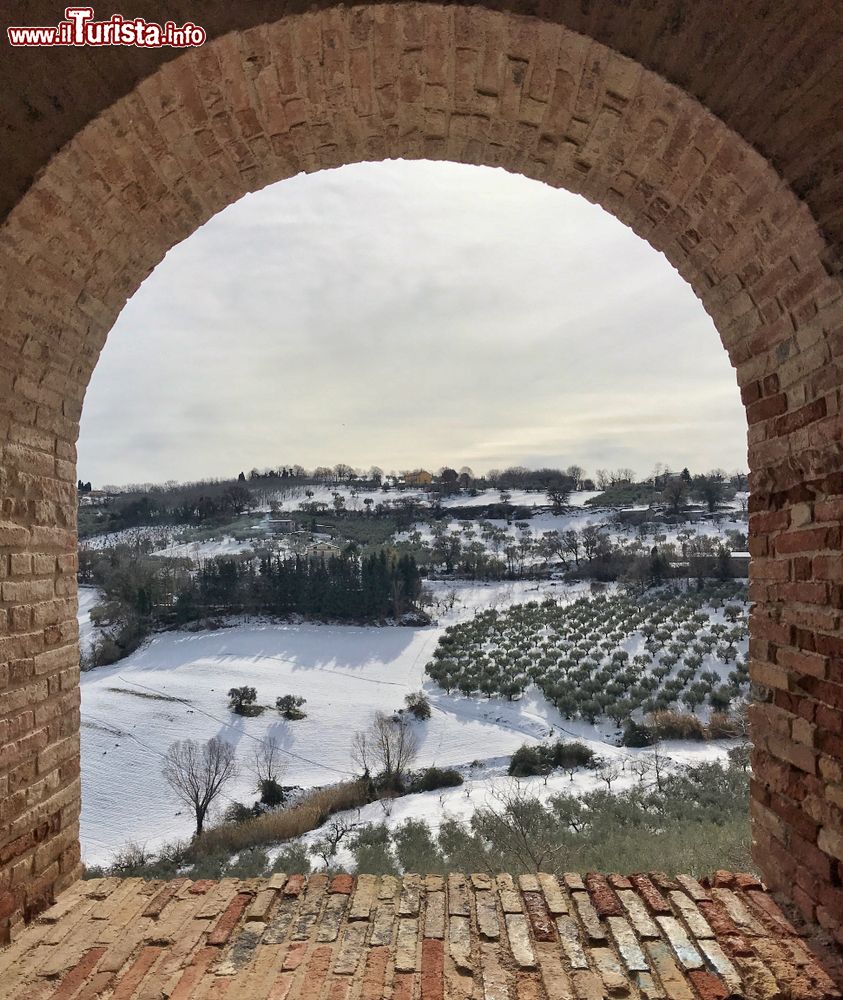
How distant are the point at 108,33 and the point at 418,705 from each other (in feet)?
59.5

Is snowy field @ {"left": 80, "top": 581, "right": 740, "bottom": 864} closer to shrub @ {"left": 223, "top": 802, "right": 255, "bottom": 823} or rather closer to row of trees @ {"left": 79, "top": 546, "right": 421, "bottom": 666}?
shrub @ {"left": 223, "top": 802, "right": 255, "bottom": 823}

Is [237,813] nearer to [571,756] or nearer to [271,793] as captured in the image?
[271,793]

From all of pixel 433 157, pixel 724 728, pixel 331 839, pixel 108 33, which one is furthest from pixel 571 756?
pixel 108 33

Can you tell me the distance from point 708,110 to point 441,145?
111 cm

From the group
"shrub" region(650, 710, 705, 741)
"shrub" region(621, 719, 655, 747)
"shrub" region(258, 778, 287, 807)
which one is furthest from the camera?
"shrub" region(650, 710, 705, 741)

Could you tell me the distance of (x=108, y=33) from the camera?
210 cm

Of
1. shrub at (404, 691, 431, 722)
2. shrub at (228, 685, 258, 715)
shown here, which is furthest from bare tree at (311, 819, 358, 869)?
shrub at (228, 685, 258, 715)

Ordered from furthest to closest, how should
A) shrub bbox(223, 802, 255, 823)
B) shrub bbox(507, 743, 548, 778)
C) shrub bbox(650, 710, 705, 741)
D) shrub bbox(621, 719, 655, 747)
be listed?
1. shrub bbox(650, 710, 705, 741)
2. shrub bbox(621, 719, 655, 747)
3. shrub bbox(507, 743, 548, 778)
4. shrub bbox(223, 802, 255, 823)

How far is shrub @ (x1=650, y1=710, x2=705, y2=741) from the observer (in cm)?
1498

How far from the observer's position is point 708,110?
2076 mm

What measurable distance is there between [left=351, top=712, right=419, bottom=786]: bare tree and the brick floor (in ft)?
38.7

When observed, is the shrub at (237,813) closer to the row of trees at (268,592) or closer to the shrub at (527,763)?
the shrub at (527,763)

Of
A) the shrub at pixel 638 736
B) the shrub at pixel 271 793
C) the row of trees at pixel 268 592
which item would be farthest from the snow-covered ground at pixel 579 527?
the shrub at pixel 271 793

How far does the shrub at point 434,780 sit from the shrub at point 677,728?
499 centimetres
